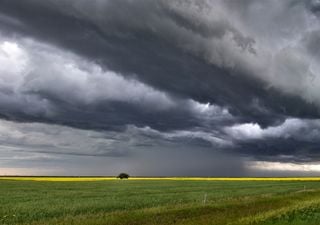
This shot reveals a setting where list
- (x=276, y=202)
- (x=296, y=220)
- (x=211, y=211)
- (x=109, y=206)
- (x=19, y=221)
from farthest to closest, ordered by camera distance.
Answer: (x=276, y=202) < (x=109, y=206) < (x=211, y=211) < (x=19, y=221) < (x=296, y=220)

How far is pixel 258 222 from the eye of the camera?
21078 millimetres

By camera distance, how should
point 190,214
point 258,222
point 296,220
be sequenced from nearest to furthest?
1. point 258,222
2. point 296,220
3. point 190,214

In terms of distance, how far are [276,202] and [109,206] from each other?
50.9 feet

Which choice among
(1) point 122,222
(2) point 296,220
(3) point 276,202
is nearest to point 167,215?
(1) point 122,222

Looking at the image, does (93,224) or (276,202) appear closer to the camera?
(93,224)

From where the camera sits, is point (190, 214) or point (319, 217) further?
point (190, 214)

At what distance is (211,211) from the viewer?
28828mm

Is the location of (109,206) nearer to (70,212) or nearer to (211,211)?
(70,212)

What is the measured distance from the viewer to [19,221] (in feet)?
80.8

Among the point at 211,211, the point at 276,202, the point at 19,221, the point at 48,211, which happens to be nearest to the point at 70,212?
the point at 48,211

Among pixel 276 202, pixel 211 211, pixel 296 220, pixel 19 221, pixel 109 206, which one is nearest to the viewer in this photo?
pixel 296 220

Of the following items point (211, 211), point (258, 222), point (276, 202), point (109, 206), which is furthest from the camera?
point (276, 202)

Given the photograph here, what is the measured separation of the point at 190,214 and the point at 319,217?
7.96m

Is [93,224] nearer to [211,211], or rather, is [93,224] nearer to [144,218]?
[144,218]
